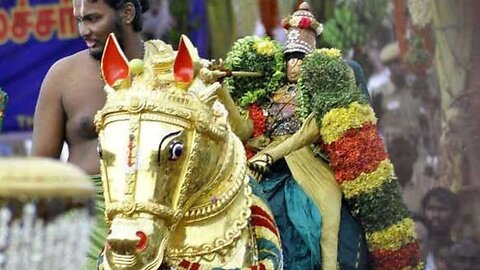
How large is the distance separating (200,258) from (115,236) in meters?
0.42

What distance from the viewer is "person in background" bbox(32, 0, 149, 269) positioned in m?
5.37

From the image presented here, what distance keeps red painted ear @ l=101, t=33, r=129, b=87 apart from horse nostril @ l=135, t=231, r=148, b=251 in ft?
1.94

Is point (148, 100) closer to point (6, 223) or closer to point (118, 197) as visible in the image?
point (118, 197)

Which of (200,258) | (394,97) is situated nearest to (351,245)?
(200,258)

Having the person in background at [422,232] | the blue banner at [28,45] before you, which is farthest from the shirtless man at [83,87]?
the blue banner at [28,45]

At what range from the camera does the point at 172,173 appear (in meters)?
4.49

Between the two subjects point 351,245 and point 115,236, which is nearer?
point 115,236

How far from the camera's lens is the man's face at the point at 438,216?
900 centimetres

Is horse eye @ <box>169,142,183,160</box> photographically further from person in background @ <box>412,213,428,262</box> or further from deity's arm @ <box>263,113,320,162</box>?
person in background @ <box>412,213,428,262</box>

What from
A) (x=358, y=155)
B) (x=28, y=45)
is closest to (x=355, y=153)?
(x=358, y=155)

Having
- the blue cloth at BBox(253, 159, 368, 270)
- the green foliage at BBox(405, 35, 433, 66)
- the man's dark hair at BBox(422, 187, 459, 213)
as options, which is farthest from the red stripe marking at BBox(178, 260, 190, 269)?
the green foliage at BBox(405, 35, 433, 66)

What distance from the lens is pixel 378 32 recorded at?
972 centimetres

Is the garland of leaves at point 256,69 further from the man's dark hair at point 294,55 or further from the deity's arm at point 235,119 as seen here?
the deity's arm at point 235,119

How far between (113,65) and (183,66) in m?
0.25
